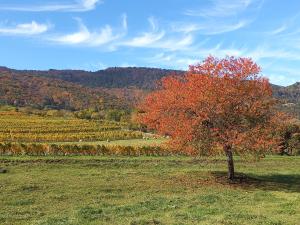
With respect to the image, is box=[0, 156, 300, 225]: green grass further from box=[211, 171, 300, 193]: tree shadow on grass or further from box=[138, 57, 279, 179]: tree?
box=[138, 57, 279, 179]: tree

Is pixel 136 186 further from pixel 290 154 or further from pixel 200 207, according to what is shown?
pixel 290 154

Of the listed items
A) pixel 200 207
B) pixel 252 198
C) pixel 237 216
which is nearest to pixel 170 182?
pixel 252 198

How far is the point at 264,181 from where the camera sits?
30.9 m

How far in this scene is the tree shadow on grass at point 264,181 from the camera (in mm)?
28484

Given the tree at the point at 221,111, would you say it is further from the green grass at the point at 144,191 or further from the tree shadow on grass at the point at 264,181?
the green grass at the point at 144,191

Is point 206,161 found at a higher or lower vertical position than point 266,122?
lower

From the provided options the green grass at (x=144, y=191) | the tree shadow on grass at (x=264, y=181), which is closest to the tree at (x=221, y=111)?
the tree shadow on grass at (x=264, y=181)

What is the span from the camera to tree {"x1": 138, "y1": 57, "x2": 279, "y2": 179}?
29094mm

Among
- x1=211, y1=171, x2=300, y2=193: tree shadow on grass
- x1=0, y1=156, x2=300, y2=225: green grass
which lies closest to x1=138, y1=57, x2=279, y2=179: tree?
x1=211, y1=171, x2=300, y2=193: tree shadow on grass

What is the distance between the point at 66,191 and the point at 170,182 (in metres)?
7.05

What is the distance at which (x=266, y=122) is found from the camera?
3016 centimetres

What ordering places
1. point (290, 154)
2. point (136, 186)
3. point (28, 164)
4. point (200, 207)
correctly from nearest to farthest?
point (200, 207) < point (136, 186) < point (28, 164) < point (290, 154)

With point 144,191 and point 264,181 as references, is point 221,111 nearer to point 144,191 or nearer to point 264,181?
point 264,181

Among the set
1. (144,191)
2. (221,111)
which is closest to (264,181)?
(221,111)
